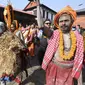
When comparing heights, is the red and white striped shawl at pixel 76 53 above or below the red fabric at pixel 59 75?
above

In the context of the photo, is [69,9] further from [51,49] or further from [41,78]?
[41,78]

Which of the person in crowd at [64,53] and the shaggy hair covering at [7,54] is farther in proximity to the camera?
the shaggy hair covering at [7,54]

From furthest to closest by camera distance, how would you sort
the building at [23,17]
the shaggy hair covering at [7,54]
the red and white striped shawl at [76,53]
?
1. the building at [23,17]
2. the shaggy hair covering at [7,54]
3. the red and white striped shawl at [76,53]

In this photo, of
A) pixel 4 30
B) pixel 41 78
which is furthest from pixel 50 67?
pixel 41 78

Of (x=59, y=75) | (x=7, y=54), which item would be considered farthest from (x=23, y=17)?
(x=59, y=75)

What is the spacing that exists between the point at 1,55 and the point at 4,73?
0.35 m

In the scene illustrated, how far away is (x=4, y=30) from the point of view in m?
4.88

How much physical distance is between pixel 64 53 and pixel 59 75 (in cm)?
36

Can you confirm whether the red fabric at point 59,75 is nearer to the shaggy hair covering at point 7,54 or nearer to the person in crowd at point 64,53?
the person in crowd at point 64,53

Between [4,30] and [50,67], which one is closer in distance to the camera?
[50,67]

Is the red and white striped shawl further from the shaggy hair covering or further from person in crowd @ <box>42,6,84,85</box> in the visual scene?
the shaggy hair covering

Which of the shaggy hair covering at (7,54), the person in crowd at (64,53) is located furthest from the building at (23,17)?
the person in crowd at (64,53)

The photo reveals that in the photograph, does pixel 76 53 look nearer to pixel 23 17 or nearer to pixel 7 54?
pixel 7 54

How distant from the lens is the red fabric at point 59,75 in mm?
3543
